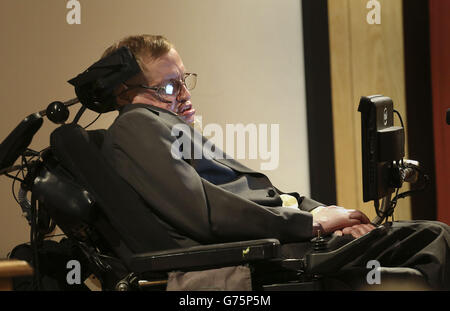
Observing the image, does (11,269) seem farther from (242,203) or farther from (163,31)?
(163,31)

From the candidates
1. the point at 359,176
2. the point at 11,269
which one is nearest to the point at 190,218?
the point at 11,269

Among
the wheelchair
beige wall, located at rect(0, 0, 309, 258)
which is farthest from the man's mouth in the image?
beige wall, located at rect(0, 0, 309, 258)

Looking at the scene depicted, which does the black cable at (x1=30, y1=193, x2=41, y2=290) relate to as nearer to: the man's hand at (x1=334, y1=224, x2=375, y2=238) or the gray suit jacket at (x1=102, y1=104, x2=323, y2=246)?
the gray suit jacket at (x1=102, y1=104, x2=323, y2=246)

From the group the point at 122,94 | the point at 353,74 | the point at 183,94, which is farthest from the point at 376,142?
the point at 353,74

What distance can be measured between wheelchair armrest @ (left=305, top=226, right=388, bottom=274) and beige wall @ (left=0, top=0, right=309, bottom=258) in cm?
164

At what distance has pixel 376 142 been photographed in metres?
1.70

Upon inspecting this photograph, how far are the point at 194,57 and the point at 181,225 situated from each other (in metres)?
1.64

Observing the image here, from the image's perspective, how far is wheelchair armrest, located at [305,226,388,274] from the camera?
1603 millimetres

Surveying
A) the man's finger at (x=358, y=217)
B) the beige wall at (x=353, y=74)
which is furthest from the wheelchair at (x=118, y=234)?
the beige wall at (x=353, y=74)

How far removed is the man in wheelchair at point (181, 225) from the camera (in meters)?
1.60

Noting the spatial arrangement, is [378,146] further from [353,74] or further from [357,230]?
[353,74]

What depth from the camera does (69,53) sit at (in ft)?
9.74

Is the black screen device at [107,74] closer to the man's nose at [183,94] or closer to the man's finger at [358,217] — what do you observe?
the man's nose at [183,94]
